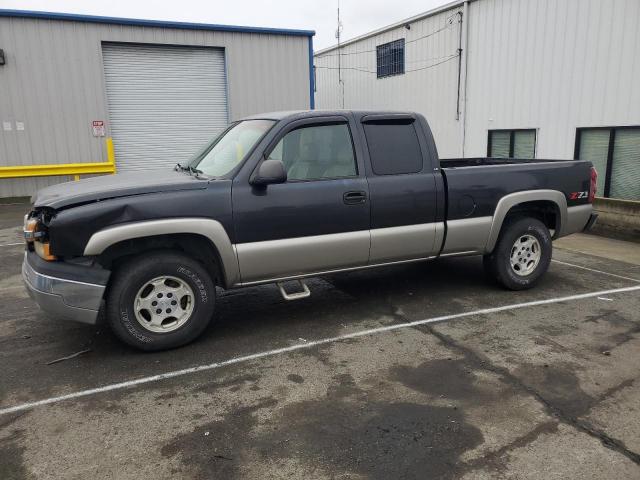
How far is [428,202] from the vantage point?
17.2 feet

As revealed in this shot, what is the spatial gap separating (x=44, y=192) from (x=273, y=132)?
217cm

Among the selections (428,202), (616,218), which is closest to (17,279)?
(428,202)

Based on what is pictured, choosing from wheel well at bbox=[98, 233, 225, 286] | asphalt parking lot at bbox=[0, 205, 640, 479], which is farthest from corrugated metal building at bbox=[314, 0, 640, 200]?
wheel well at bbox=[98, 233, 225, 286]

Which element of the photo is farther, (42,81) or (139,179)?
(42,81)

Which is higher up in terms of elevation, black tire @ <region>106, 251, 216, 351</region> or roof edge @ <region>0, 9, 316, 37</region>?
roof edge @ <region>0, 9, 316, 37</region>

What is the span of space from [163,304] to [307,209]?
150 cm

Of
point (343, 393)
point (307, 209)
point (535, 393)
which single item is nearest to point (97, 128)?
point (307, 209)

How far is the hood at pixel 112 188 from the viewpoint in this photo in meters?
4.05

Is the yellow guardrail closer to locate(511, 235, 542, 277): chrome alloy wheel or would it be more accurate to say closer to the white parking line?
the white parking line

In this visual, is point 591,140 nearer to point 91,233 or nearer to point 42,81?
point 91,233

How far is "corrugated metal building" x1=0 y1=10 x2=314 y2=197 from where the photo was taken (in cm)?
1371

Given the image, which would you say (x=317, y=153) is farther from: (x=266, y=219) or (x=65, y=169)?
(x=65, y=169)

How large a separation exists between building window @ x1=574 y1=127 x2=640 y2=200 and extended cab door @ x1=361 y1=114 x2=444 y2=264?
7267 mm

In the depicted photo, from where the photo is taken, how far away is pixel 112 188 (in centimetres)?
425
